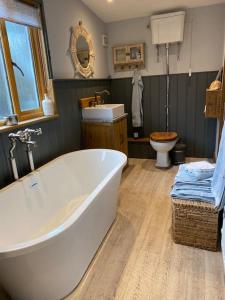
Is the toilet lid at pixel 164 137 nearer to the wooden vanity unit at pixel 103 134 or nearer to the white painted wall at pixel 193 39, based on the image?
the wooden vanity unit at pixel 103 134

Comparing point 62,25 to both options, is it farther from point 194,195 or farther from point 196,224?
point 196,224

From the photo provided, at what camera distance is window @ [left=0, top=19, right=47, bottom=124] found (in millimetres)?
2012

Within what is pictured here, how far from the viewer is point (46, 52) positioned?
7.75 ft

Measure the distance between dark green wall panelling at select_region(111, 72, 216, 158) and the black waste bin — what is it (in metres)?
0.29

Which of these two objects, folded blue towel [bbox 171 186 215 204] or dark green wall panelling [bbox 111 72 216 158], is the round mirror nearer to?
dark green wall panelling [bbox 111 72 216 158]

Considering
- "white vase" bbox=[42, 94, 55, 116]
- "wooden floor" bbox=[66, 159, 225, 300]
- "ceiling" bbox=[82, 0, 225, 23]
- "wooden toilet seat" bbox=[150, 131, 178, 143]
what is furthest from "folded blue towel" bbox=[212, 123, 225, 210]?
"ceiling" bbox=[82, 0, 225, 23]

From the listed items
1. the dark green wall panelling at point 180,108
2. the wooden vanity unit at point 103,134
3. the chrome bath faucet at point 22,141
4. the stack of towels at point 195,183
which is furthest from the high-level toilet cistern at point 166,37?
the chrome bath faucet at point 22,141

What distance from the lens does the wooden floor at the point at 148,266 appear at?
1.45 metres

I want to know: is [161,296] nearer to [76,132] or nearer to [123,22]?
[76,132]

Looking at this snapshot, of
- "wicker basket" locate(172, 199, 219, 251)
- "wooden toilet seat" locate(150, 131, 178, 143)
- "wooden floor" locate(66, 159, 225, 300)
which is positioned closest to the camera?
"wooden floor" locate(66, 159, 225, 300)

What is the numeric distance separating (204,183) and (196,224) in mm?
348

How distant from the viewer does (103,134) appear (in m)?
2.98

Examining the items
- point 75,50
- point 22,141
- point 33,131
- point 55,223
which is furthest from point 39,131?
point 75,50

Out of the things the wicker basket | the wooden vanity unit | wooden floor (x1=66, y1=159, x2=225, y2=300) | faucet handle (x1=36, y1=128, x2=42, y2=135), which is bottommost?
wooden floor (x1=66, y1=159, x2=225, y2=300)
